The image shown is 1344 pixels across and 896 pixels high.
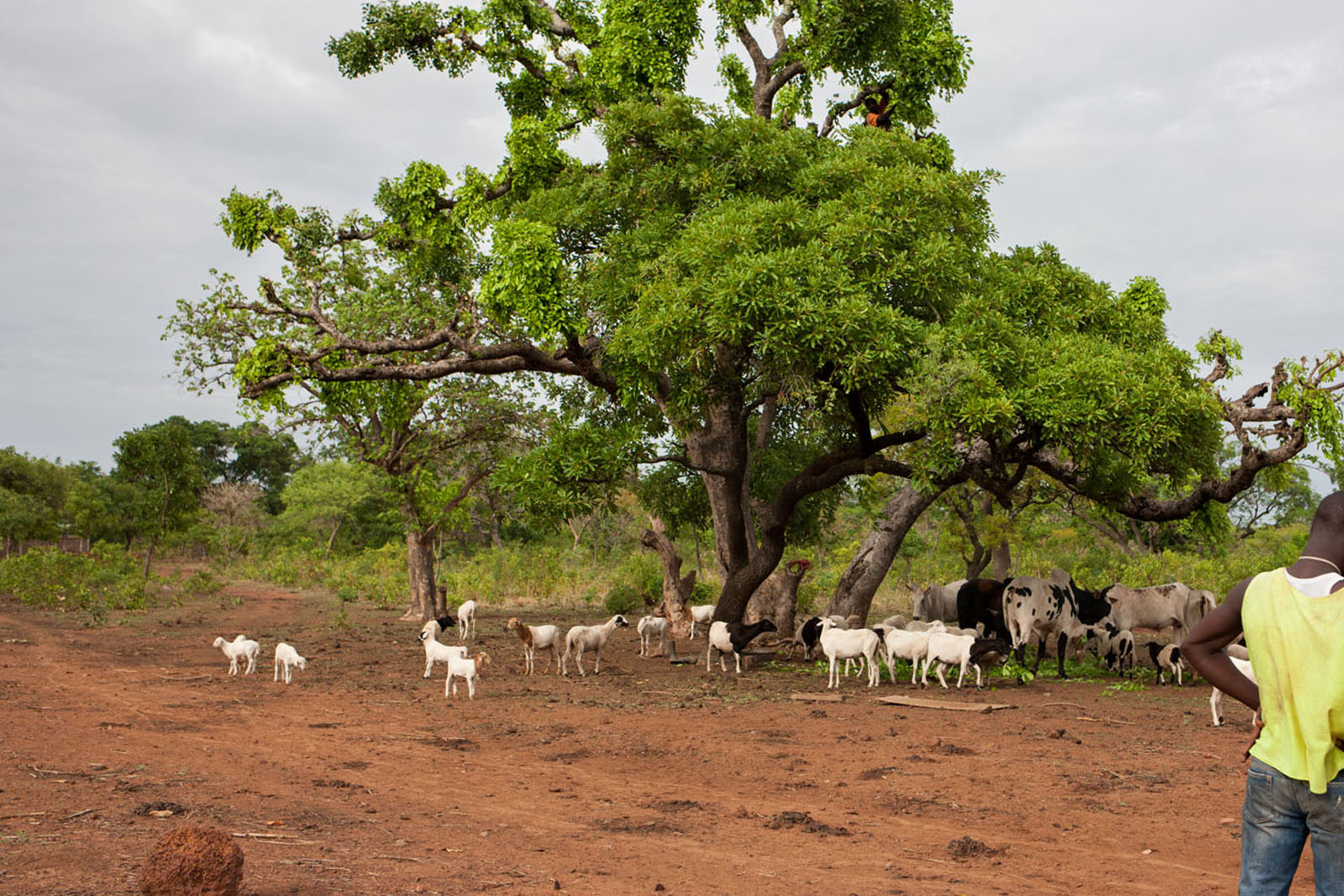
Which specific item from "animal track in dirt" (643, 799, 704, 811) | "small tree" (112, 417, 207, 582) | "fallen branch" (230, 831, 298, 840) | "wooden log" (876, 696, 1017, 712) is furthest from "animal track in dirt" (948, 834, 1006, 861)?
"small tree" (112, 417, 207, 582)

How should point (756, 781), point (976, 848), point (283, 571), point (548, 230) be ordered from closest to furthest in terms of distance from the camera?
point (976, 848) < point (756, 781) < point (548, 230) < point (283, 571)

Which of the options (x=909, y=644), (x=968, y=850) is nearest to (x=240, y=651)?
(x=909, y=644)

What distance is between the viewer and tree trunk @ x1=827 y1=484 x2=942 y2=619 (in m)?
18.2

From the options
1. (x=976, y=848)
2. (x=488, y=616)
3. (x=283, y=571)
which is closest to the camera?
(x=976, y=848)

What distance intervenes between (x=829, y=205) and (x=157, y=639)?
1409 centimetres

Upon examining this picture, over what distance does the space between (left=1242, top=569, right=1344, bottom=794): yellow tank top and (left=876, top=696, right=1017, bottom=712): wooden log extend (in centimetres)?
838

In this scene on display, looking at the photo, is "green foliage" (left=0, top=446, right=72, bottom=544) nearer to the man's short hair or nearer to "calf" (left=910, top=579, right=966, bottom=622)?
"calf" (left=910, top=579, right=966, bottom=622)

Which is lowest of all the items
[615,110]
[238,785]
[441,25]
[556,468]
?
[238,785]

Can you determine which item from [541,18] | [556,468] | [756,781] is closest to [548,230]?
[556,468]

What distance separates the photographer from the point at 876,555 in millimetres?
18344

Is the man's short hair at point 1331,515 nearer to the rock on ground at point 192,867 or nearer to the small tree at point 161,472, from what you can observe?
the rock on ground at point 192,867

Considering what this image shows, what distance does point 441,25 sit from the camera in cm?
1873

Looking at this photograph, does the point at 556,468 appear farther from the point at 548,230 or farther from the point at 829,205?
the point at 829,205

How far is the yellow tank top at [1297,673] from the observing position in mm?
3484
